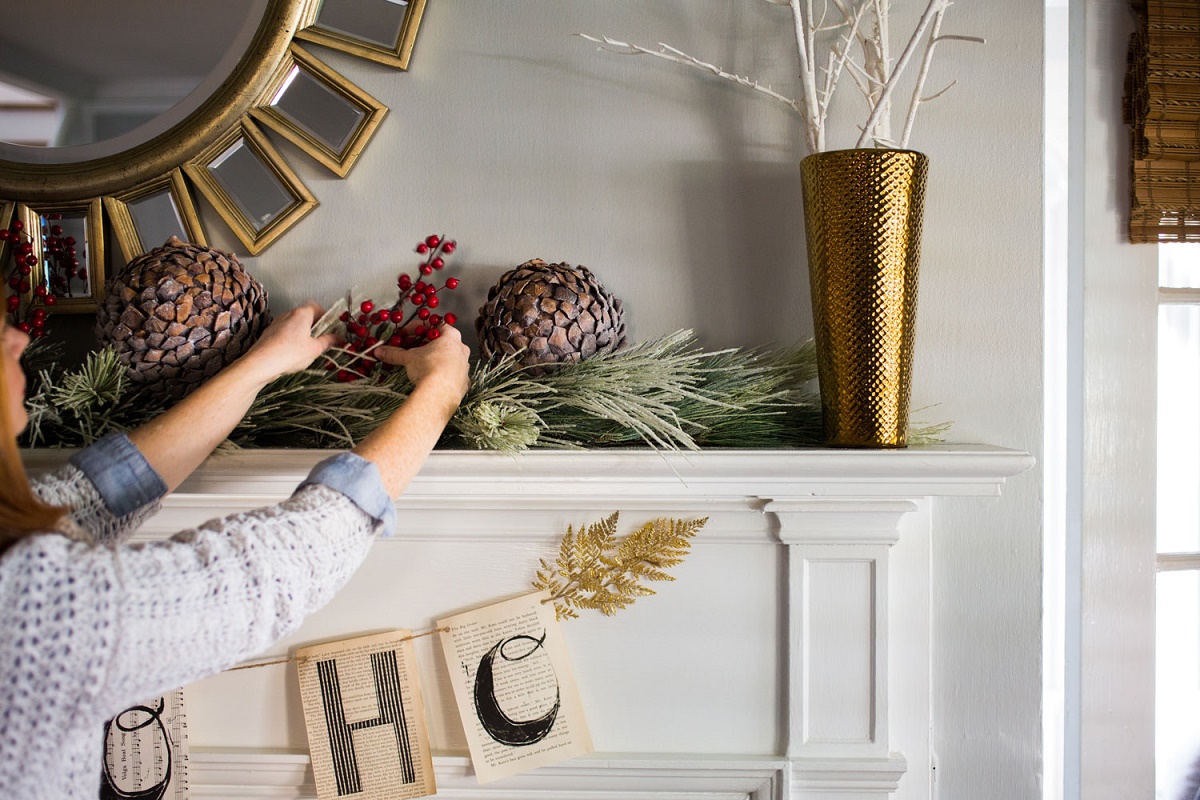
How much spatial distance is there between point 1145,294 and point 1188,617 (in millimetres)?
460

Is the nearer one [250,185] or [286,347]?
[286,347]

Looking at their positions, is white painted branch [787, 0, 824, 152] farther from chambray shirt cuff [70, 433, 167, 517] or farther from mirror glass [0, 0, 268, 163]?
chambray shirt cuff [70, 433, 167, 517]

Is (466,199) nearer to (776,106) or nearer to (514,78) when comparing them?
(514,78)

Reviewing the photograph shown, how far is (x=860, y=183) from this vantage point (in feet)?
2.59

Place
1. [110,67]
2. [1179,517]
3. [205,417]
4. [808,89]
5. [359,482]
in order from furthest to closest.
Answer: [1179,517] < [110,67] < [808,89] < [205,417] < [359,482]

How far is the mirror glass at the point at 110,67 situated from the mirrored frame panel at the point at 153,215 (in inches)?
2.2

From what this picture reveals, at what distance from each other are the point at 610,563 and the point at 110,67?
824 mm

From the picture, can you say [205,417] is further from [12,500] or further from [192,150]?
[192,150]

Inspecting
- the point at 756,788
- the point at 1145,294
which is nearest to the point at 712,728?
the point at 756,788

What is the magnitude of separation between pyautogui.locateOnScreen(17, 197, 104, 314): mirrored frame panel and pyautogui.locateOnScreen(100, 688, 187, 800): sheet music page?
473mm

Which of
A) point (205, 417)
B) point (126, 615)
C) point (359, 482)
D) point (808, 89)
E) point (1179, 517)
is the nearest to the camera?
point (126, 615)

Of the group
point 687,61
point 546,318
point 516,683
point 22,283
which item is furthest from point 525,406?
point 22,283

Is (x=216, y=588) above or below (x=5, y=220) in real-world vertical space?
below

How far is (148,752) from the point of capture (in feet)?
2.89
